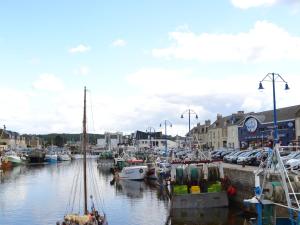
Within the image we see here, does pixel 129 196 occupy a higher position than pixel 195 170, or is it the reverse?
pixel 195 170

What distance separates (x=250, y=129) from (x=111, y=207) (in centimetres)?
5160

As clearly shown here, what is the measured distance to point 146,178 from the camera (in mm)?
79875

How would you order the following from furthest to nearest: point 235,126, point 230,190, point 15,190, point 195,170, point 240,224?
point 235,126 → point 15,190 → point 195,170 → point 230,190 → point 240,224

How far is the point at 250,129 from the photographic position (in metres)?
95.1

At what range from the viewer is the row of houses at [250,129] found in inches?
3243

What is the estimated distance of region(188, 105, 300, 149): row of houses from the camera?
270 feet

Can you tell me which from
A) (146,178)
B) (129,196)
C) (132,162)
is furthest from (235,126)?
(129,196)

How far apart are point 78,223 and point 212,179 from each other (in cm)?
2103

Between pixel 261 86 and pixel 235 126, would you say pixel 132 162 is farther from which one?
pixel 261 86

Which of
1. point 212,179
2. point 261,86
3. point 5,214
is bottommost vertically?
point 5,214

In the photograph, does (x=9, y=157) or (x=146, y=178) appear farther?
(x=9, y=157)

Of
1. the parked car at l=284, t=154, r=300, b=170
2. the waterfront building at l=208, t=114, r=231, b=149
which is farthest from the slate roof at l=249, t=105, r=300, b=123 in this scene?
the parked car at l=284, t=154, r=300, b=170

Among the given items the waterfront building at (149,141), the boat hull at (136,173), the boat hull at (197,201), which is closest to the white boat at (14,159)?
the waterfront building at (149,141)

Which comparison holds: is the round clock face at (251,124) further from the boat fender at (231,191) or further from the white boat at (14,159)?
the white boat at (14,159)
